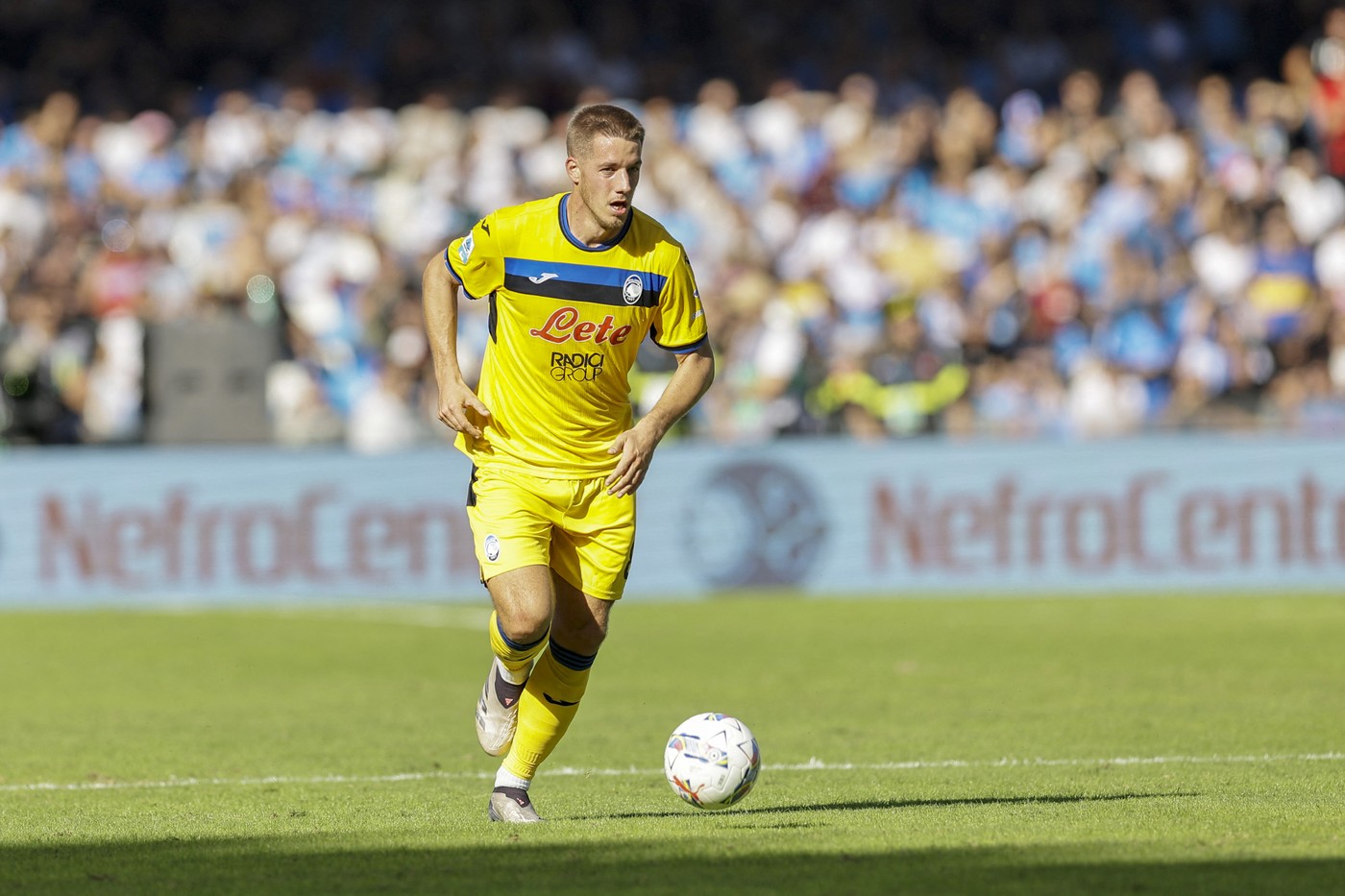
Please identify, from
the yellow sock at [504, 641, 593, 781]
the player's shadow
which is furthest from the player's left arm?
the player's shadow

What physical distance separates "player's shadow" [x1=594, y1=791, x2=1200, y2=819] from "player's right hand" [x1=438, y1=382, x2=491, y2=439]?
4.72ft

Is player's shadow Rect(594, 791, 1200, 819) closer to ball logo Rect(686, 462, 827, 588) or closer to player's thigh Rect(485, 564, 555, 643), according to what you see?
player's thigh Rect(485, 564, 555, 643)

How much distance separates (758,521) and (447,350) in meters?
10.5

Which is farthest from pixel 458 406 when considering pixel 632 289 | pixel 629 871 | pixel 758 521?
pixel 758 521

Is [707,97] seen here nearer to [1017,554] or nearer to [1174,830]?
[1017,554]

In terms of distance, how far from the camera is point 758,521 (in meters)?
17.6

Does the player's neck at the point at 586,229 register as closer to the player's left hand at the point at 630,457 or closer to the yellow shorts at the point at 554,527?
the player's left hand at the point at 630,457

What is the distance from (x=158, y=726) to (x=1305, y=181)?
563 inches

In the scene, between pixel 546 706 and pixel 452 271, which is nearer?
pixel 452 271

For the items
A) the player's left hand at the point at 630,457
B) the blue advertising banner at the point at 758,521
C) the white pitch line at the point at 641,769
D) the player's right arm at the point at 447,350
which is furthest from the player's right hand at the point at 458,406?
the blue advertising banner at the point at 758,521

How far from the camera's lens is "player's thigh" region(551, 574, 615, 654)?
7391mm

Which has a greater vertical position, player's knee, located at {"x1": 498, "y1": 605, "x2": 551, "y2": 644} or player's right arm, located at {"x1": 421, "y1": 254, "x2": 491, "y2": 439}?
player's right arm, located at {"x1": 421, "y1": 254, "x2": 491, "y2": 439}

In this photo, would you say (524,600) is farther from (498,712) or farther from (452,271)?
(452,271)

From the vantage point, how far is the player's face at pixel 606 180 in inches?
276
